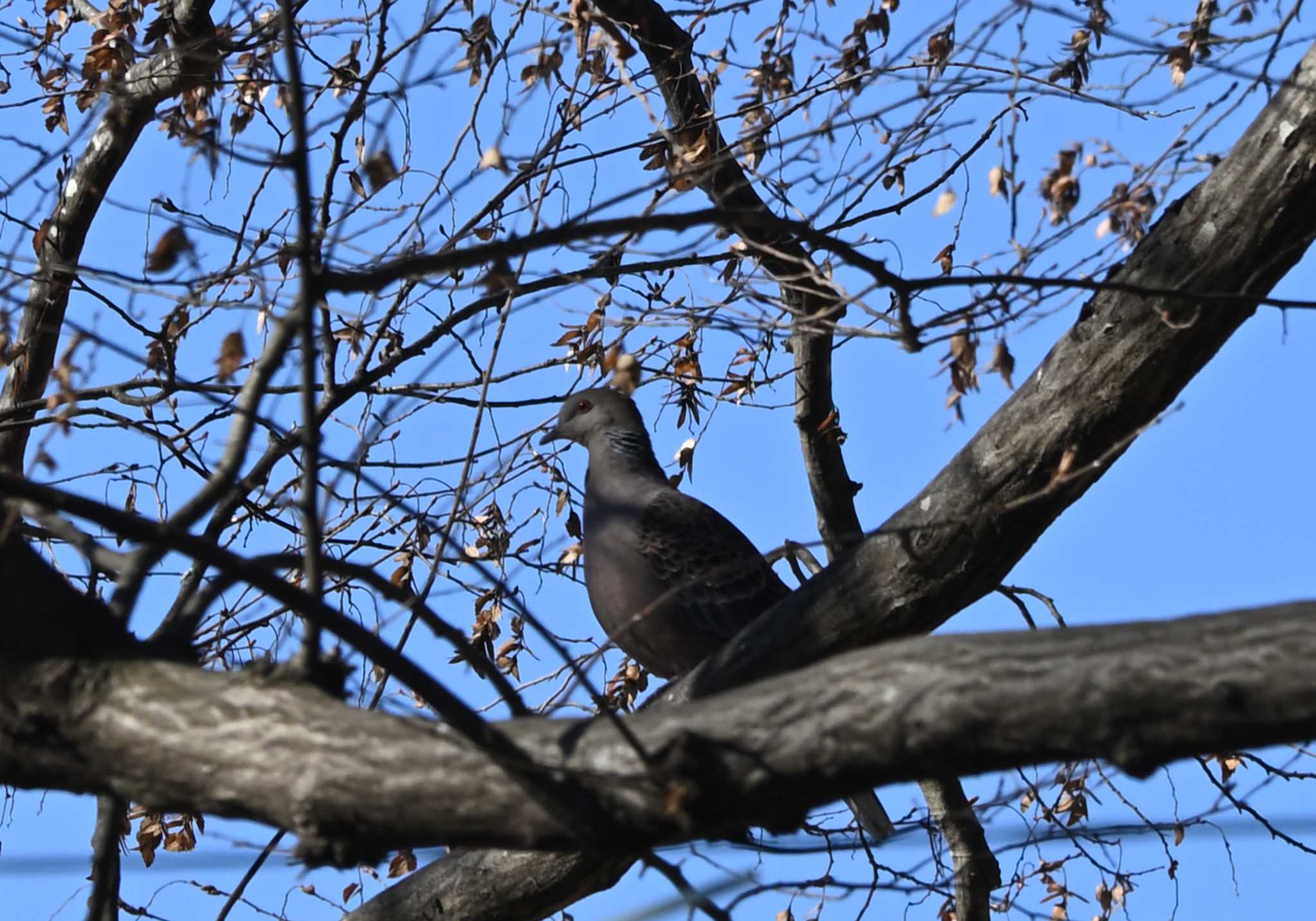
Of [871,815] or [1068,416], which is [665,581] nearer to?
[871,815]

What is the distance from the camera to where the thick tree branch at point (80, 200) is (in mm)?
4820

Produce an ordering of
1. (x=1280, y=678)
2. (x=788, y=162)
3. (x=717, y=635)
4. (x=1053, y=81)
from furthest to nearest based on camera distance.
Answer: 1. (x=717, y=635)
2. (x=1053, y=81)
3. (x=788, y=162)
4. (x=1280, y=678)

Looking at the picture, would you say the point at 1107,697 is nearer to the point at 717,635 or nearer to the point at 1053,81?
the point at 1053,81

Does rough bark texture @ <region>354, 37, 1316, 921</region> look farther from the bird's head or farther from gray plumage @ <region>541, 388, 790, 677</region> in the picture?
the bird's head

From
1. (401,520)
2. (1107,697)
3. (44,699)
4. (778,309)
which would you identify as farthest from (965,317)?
(401,520)

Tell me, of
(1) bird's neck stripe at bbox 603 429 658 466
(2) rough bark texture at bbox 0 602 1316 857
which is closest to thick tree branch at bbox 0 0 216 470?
(1) bird's neck stripe at bbox 603 429 658 466

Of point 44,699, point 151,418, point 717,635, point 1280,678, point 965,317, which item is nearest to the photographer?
point 1280,678

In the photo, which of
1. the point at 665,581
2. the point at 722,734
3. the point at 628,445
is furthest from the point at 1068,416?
the point at 628,445

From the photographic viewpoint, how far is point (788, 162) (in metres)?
3.73

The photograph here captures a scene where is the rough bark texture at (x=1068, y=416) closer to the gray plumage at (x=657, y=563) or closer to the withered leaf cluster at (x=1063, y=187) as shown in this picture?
the withered leaf cluster at (x=1063, y=187)

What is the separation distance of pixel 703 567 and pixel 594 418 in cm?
95

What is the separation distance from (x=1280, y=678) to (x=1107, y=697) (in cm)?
23

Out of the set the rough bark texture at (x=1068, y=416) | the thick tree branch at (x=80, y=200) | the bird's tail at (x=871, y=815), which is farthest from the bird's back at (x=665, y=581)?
the thick tree branch at (x=80, y=200)

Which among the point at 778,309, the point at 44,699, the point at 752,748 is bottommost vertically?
the point at 752,748
